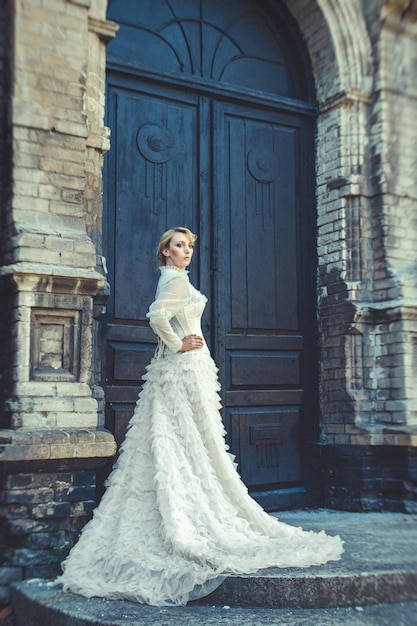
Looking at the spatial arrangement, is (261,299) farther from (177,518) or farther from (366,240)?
(177,518)

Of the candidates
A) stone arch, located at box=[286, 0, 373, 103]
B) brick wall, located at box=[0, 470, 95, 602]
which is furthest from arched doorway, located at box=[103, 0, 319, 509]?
brick wall, located at box=[0, 470, 95, 602]

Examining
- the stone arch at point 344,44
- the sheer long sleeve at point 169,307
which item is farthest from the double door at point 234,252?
the sheer long sleeve at point 169,307

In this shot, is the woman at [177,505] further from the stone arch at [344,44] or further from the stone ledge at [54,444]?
the stone arch at [344,44]

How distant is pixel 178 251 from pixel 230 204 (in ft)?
6.38

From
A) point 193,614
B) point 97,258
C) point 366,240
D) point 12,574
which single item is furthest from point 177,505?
point 366,240

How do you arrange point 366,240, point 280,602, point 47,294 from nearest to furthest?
point 280,602 → point 47,294 → point 366,240

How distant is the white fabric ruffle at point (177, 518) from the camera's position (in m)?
3.88

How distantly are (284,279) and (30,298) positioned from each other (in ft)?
9.03

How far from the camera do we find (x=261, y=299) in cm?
661

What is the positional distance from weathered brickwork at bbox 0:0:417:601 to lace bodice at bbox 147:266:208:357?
1.81 feet

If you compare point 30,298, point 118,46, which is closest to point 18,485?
point 30,298

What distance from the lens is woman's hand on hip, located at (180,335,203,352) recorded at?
460cm

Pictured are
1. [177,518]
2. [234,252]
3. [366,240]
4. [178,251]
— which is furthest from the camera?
[366,240]

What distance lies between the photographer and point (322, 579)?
12.8 ft
